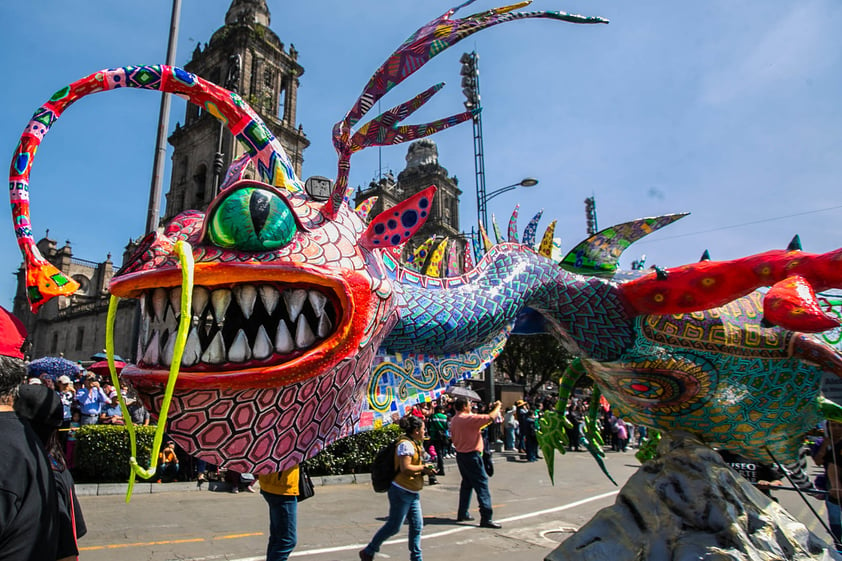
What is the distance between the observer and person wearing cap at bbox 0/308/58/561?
5.41 feet

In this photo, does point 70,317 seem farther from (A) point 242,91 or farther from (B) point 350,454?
(B) point 350,454

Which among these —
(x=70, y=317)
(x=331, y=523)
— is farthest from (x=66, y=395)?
(x=70, y=317)

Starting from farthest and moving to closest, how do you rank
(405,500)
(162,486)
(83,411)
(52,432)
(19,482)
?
(83,411) < (162,486) < (405,500) < (52,432) < (19,482)

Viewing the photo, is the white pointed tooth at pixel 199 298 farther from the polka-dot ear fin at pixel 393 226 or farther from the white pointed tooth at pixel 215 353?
the polka-dot ear fin at pixel 393 226

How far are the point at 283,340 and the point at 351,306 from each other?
0.87ft

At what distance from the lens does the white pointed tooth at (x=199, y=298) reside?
1.83m

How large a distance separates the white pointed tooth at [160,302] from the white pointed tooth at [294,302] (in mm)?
404

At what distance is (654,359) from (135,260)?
2.89m

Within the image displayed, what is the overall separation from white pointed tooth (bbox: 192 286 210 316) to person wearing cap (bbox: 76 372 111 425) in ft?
27.7

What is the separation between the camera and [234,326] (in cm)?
188

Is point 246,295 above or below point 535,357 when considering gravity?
below

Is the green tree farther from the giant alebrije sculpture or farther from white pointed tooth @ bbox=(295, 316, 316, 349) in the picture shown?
white pointed tooth @ bbox=(295, 316, 316, 349)

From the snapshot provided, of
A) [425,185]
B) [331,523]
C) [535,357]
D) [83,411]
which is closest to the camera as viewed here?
[331,523]

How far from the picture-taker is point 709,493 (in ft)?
Result: 8.37
